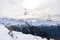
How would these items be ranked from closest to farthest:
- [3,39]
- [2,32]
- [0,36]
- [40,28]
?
[3,39]
[0,36]
[2,32]
[40,28]

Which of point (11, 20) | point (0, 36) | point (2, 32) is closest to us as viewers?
point (0, 36)

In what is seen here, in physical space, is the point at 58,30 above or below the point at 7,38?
below

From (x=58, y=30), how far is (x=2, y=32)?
Result: 1106 inches

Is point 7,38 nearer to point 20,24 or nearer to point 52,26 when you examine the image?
point 20,24

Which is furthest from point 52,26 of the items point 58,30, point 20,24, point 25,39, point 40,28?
point 25,39

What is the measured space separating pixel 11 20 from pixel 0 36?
1409 cm

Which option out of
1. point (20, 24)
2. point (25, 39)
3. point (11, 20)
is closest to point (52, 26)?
point (20, 24)

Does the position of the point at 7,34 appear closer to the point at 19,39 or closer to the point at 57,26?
the point at 19,39

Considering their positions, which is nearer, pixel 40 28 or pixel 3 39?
pixel 3 39

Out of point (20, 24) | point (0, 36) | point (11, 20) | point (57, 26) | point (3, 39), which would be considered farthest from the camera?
point (57, 26)

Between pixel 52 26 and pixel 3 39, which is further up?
pixel 3 39

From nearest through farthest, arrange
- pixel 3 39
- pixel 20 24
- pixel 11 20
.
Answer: pixel 3 39
pixel 11 20
pixel 20 24

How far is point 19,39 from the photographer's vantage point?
1623 cm

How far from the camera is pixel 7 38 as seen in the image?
1523cm
